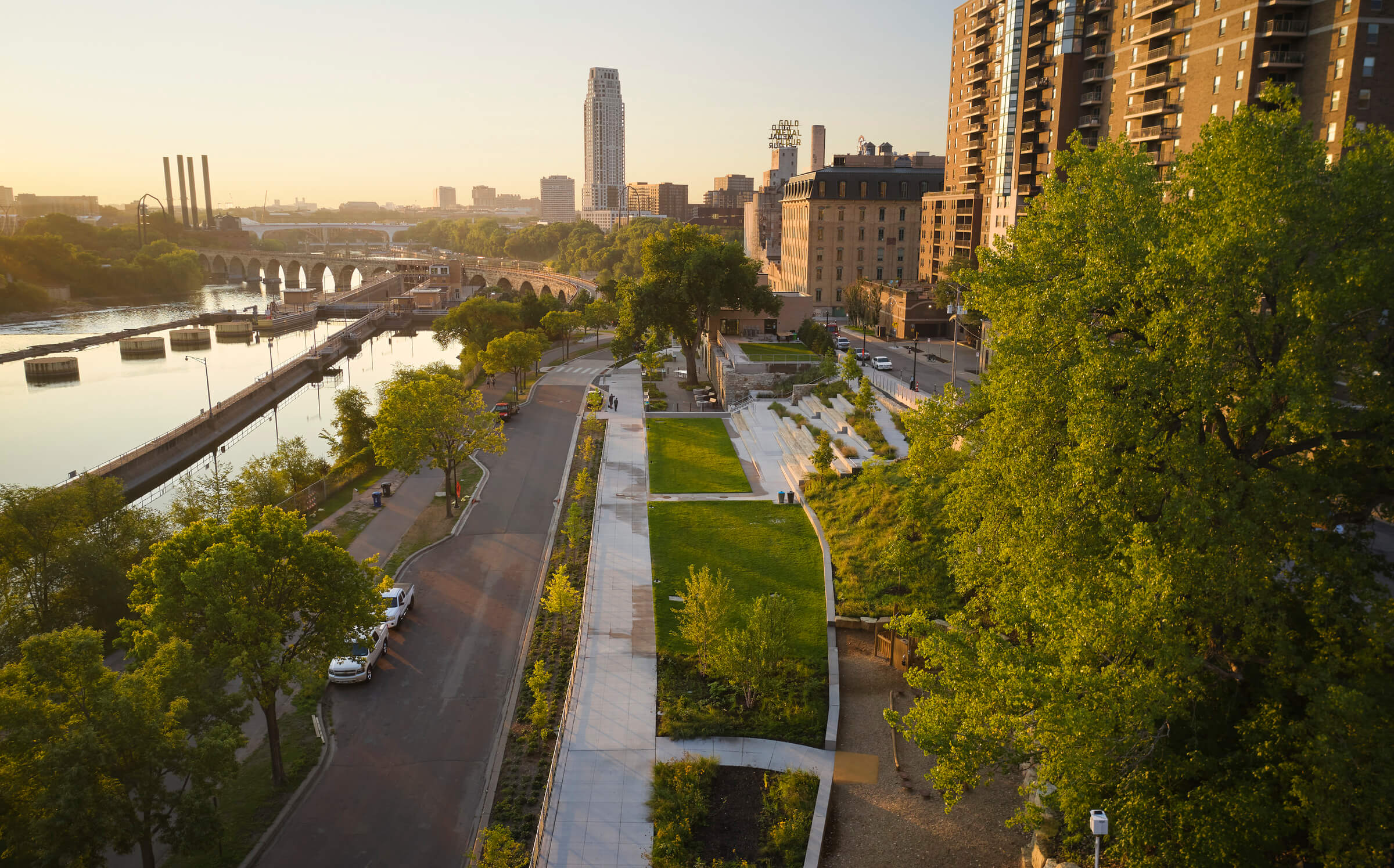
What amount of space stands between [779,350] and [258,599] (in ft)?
170

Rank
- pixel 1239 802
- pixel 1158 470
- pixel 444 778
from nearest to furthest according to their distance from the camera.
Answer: pixel 1239 802, pixel 1158 470, pixel 444 778

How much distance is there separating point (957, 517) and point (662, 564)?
47.3 feet

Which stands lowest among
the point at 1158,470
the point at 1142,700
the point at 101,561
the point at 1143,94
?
the point at 101,561

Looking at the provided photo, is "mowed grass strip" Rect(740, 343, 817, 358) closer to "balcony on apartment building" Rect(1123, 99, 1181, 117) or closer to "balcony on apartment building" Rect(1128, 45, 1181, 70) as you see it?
"balcony on apartment building" Rect(1123, 99, 1181, 117)

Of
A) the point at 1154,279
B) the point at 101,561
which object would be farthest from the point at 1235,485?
the point at 101,561

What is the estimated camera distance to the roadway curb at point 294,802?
18.9 metres

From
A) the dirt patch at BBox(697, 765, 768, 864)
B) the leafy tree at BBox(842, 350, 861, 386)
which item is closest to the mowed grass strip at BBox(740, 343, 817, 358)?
the leafy tree at BBox(842, 350, 861, 386)

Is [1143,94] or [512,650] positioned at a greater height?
[1143,94]

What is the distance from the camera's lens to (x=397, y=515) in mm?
41375

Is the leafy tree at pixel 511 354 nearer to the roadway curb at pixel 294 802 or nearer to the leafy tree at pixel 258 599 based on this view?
the leafy tree at pixel 258 599

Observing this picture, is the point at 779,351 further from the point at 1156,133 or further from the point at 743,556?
the point at 743,556

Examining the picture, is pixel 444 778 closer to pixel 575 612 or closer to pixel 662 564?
pixel 575 612

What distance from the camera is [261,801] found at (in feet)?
68.2

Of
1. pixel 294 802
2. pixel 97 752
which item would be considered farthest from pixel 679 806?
pixel 97 752
